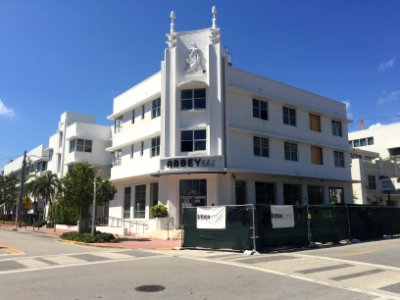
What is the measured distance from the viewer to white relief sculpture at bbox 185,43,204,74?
1099 inches

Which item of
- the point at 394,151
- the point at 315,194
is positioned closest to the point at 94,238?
the point at 315,194

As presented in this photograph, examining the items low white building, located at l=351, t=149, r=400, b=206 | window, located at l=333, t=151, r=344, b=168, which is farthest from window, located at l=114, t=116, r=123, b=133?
low white building, located at l=351, t=149, r=400, b=206

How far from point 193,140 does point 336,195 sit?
16417mm

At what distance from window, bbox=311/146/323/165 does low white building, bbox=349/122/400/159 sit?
25.1 metres

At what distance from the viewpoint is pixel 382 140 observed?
58000 mm

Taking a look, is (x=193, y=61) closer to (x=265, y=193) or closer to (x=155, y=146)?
(x=155, y=146)

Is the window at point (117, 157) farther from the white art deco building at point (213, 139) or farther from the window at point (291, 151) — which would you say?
the window at point (291, 151)

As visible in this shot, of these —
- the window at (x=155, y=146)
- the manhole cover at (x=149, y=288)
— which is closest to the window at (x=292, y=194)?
the window at (x=155, y=146)

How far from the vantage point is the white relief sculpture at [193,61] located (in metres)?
27.9

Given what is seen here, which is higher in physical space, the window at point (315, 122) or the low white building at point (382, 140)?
the low white building at point (382, 140)

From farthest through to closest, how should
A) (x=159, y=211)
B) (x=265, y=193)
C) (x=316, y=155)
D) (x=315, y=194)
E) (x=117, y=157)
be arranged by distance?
(x=117, y=157) < (x=316, y=155) < (x=315, y=194) < (x=265, y=193) < (x=159, y=211)

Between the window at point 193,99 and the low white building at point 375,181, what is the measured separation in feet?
75.9

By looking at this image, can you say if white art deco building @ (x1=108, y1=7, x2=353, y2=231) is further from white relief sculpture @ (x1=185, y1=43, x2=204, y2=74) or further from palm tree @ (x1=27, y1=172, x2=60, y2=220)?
palm tree @ (x1=27, y1=172, x2=60, y2=220)

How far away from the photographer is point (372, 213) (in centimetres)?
2350
